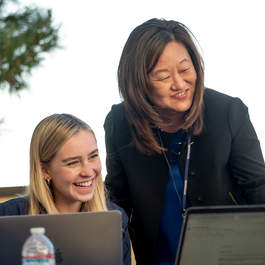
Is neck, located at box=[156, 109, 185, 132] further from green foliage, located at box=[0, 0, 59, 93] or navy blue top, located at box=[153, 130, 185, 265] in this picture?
green foliage, located at box=[0, 0, 59, 93]

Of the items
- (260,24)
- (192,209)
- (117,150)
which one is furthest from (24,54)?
(260,24)

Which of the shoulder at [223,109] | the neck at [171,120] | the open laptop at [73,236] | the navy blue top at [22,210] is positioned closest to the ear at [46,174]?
the navy blue top at [22,210]

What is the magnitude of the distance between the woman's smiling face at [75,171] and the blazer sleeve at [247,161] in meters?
0.50

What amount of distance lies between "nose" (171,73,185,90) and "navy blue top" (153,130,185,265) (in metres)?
0.22

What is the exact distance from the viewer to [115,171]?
236 cm

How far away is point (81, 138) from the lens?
86.7 inches

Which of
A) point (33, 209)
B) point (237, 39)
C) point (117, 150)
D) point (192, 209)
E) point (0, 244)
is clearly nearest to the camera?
point (192, 209)

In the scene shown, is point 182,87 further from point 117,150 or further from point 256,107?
point 256,107

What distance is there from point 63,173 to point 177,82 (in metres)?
0.51

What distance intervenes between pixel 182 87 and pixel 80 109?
5.66 feet

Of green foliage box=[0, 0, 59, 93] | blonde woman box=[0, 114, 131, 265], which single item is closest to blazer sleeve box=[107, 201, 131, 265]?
blonde woman box=[0, 114, 131, 265]

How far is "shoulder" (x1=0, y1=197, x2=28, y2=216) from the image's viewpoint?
2.13 metres

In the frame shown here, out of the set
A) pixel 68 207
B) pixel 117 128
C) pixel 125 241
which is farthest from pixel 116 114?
pixel 125 241

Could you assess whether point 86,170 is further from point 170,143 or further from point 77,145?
point 170,143
